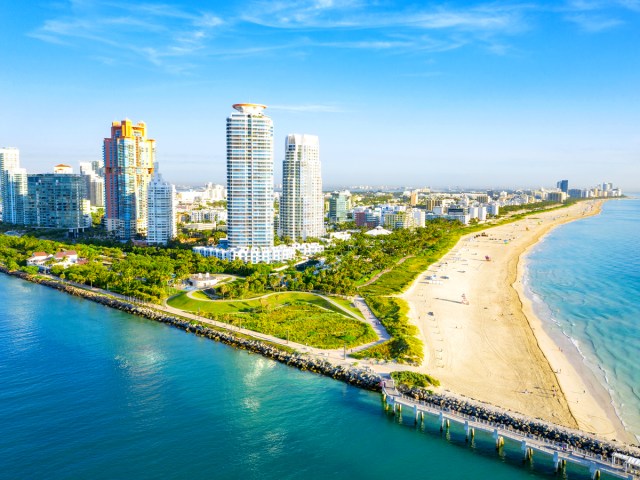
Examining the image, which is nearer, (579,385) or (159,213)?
(579,385)

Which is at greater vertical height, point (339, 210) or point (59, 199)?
point (59, 199)

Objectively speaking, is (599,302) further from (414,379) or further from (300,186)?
(300,186)

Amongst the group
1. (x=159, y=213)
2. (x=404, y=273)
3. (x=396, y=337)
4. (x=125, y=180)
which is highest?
(x=125, y=180)

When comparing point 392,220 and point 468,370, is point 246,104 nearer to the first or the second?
point 468,370

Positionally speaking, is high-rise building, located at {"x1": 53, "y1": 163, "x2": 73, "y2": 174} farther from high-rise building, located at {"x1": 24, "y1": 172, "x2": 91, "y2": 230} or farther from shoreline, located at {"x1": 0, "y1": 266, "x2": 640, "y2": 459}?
shoreline, located at {"x1": 0, "y1": 266, "x2": 640, "y2": 459}

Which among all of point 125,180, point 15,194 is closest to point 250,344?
point 125,180

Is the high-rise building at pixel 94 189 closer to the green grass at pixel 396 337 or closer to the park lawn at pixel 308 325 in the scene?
the park lawn at pixel 308 325
